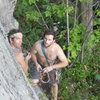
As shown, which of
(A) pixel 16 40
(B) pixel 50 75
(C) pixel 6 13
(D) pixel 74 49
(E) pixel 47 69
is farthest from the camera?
(D) pixel 74 49

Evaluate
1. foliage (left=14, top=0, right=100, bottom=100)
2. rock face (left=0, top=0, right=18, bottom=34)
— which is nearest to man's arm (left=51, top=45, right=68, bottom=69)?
foliage (left=14, top=0, right=100, bottom=100)

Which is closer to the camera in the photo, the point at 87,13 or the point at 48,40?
the point at 48,40

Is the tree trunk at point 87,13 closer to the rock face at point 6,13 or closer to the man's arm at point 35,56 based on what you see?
the rock face at point 6,13

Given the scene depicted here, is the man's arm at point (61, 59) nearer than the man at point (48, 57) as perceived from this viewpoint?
No

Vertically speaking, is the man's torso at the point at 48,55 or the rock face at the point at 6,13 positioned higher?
the rock face at the point at 6,13

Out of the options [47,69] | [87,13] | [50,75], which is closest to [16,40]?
[47,69]

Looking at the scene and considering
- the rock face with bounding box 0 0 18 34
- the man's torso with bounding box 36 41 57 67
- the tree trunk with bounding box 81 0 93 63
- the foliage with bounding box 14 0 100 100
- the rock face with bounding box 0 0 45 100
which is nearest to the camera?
the rock face with bounding box 0 0 45 100

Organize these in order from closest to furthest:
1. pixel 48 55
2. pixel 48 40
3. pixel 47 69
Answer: pixel 48 40 < pixel 47 69 < pixel 48 55

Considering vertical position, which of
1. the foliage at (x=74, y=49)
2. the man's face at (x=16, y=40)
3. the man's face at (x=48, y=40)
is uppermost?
the man's face at (x=16, y=40)

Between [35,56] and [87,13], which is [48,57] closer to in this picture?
[35,56]

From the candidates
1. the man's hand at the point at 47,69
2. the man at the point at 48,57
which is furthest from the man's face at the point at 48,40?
the man's hand at the point at 47,69

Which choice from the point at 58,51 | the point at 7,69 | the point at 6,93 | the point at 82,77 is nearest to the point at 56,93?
the point at 58,51

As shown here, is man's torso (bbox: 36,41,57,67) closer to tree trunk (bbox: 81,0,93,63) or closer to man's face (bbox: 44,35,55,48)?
man's face (bbox: 44,35,55,48)

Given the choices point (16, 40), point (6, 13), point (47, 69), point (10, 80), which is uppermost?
point (6, 13)
